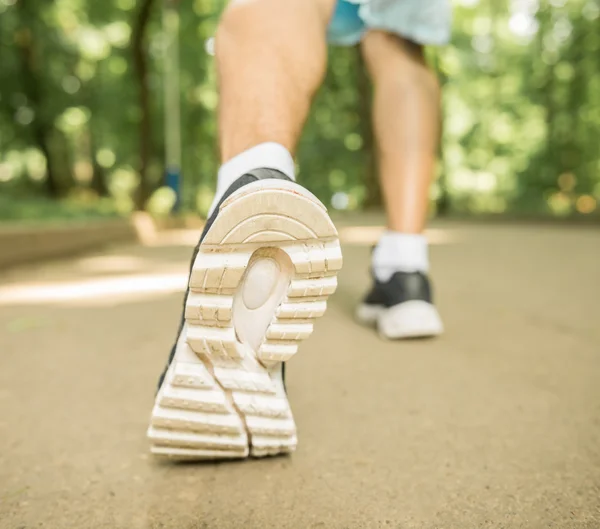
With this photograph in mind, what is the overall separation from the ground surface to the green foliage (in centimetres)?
749

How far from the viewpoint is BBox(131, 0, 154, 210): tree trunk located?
10820mm

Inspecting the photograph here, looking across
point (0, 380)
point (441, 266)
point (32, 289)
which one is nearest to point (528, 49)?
point (441, 266)

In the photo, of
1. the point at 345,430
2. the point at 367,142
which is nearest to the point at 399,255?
the point at 345,430

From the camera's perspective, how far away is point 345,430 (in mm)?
1137

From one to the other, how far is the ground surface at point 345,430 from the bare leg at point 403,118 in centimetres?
41

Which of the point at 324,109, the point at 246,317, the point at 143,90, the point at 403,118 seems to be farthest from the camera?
the point at 324,109

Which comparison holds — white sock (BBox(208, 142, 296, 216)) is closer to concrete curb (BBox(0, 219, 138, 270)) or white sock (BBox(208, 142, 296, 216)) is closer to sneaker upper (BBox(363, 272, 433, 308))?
sneaker upper (BBox(363, 272, 433, 308))

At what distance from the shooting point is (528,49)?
19.4 meters

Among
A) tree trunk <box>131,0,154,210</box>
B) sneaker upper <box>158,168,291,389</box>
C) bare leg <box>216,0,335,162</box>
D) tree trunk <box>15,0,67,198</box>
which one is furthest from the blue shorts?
tree trunk <box>15,0,67,198</box>

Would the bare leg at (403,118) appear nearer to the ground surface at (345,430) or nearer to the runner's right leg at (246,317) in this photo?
the ground surface at (345,430)

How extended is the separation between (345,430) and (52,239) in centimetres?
350

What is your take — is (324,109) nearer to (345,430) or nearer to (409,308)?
(409,308)

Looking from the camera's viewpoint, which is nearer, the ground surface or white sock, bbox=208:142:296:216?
the ground surface

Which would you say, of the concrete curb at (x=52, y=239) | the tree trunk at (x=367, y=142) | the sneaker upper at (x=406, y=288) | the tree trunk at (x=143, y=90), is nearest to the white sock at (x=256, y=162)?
the sneaker upper at (x=406, y=288)
